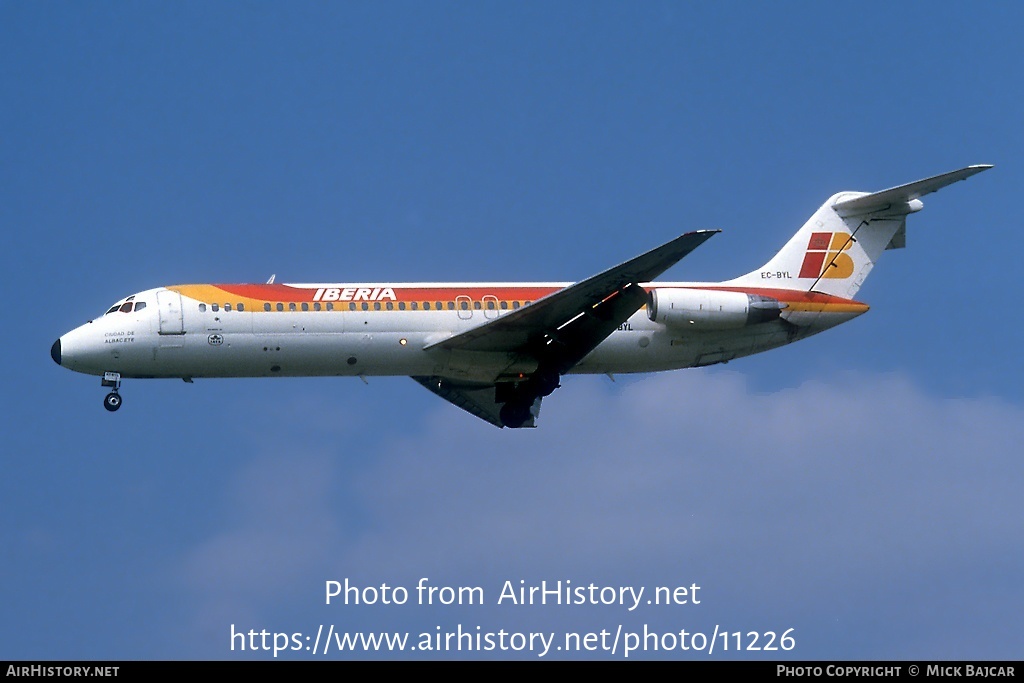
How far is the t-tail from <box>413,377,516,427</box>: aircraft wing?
262 inches

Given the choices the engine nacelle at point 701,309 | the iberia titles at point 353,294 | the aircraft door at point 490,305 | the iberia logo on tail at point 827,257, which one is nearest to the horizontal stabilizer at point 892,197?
the iberia logo on tail at point 827,257

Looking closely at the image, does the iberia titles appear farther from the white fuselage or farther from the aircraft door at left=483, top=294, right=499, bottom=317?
the aircraft door at left=483, top=294, right=499, bottom=317

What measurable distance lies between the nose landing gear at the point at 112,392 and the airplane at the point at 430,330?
0.07 feet

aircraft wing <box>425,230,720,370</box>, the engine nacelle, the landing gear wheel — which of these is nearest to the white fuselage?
the engine nacelle

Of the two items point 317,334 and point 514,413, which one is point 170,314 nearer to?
point 317,334

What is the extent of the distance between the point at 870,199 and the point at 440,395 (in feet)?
38.0

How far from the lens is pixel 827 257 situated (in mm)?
37500

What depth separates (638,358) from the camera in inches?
1414

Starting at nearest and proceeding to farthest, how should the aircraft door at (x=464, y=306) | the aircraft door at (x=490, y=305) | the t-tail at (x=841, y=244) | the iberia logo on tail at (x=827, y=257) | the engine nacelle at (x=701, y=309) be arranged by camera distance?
the engine nacelle at (x=701, y=309) → the aircraft door at (x=464, y=306) → the aircraft door at (x=490, y=305) → the t-tail at (x=841, y=244) → the iberia logo on tail at (x=827, y=257)

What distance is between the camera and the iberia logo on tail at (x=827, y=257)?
1470 inches

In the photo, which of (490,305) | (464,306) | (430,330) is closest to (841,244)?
(490,305)

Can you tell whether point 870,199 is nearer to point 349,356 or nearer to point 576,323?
point 576,323

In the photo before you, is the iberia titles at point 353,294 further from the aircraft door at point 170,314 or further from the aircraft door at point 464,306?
the aircraft door at point 170,314
